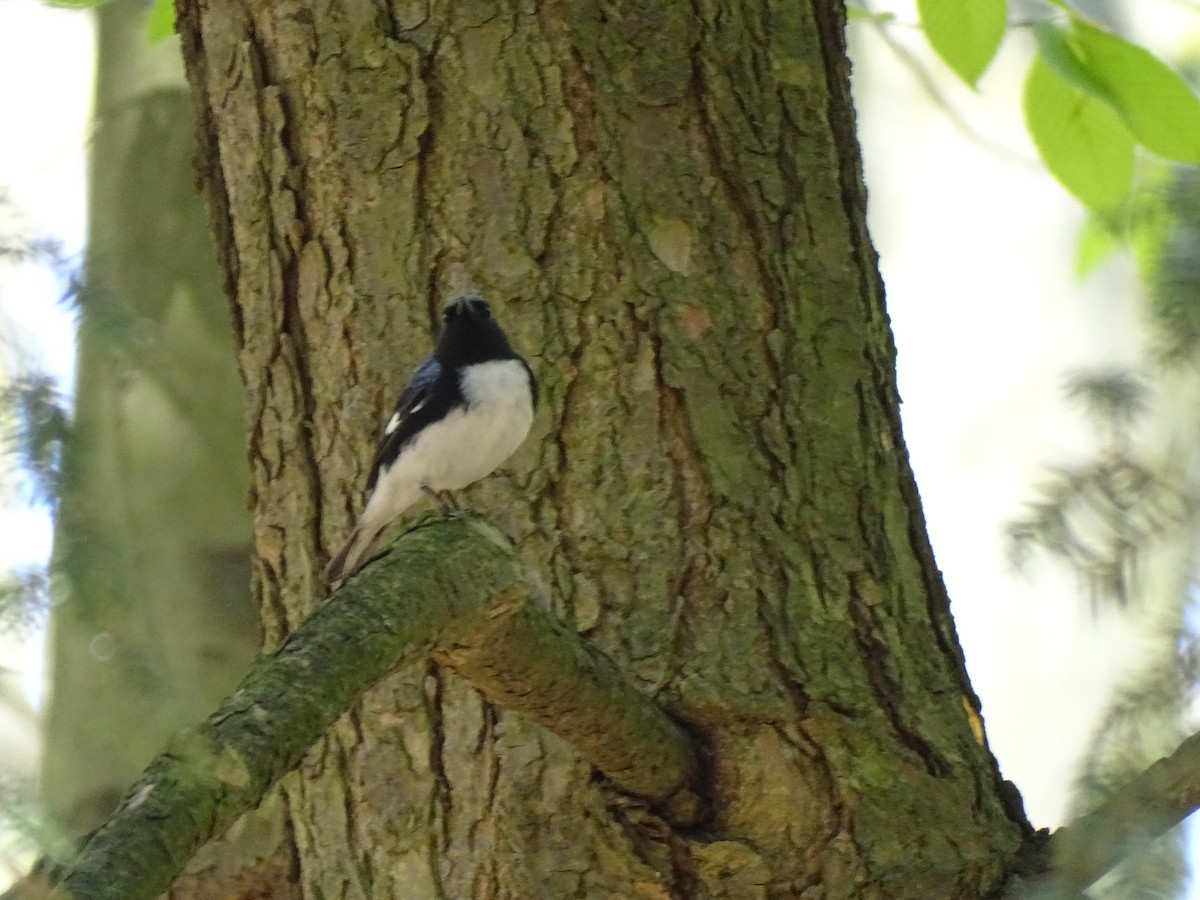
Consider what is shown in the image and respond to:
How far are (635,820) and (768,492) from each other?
19.7 inches

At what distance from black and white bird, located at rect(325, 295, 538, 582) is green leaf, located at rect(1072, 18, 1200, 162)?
0.93 metres

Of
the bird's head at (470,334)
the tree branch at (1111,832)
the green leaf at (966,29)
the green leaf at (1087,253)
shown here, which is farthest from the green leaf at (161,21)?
the tree branch at (1111,832)

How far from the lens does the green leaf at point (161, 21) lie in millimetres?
2916

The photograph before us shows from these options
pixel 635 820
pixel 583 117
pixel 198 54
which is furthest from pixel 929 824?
pixel 198 54

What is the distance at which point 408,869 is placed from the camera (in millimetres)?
2041

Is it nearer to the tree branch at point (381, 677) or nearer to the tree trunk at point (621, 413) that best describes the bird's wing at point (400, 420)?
the tree trunk at point (621, 413)

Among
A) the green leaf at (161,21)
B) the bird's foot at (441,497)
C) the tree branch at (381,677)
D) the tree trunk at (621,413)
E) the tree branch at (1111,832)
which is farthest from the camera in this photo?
the green leaf at (161,21)

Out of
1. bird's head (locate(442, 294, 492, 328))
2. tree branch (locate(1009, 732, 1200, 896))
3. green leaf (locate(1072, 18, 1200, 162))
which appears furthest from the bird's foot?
tree branch (locate(1009, 732, 1200, 896))

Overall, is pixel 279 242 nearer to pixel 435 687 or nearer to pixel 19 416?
pixel 435 687

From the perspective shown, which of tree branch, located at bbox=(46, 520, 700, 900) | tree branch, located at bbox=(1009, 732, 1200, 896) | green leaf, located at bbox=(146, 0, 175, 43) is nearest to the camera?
tree branch, located at bbox=(1009, 732, 1200, 896)

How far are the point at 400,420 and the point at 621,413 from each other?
338mm

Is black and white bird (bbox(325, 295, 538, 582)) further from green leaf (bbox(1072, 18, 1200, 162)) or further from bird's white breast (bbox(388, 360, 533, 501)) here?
green leaf (bbox(1072, 18, 1200, 162))

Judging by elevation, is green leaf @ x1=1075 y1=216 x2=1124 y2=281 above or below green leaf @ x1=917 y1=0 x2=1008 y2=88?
below

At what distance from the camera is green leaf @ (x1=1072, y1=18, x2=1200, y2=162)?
82.7 inches
